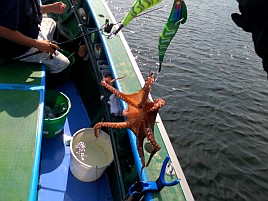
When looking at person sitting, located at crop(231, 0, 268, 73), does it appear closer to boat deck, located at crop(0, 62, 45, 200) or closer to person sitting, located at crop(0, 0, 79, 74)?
boat deck, located at crop(0, 62, 45, 200)

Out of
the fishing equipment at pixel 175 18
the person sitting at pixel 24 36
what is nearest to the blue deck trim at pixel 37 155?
the person sitting at pixel 24 36

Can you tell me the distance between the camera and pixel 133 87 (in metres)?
3.72

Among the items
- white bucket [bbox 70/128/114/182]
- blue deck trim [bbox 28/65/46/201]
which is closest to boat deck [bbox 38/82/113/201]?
white bucket [bbox 70/128/114/182]

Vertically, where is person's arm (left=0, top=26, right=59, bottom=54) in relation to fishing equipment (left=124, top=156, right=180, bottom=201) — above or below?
above

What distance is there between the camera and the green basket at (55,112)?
376cm

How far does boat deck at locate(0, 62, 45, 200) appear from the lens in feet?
7.66

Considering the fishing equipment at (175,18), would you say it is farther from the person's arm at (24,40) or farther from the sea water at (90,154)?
the sea water at (90,154)

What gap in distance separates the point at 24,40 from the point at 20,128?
4.40ft

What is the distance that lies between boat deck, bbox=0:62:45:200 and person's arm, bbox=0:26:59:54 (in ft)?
1.01

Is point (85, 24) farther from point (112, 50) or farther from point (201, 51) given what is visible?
point (201, 51)

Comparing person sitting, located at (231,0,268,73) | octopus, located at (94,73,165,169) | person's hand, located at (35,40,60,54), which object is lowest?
person's hand, located at (35,40,60,54)

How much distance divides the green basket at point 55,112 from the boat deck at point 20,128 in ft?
1.71

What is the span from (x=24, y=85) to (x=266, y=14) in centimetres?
282

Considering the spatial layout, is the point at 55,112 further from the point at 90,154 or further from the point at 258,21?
the point at 258,21
